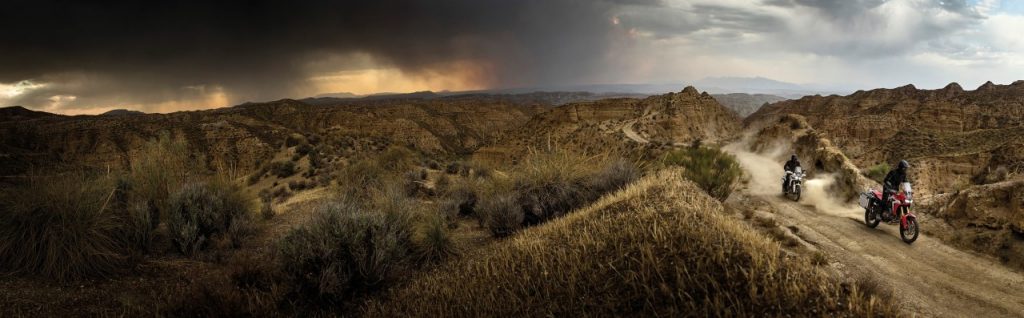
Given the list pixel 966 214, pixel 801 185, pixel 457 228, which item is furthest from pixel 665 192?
pixel 801 185

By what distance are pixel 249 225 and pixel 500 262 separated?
6752 mm

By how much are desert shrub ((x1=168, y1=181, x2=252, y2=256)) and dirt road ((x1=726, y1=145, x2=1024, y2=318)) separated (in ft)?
34.1

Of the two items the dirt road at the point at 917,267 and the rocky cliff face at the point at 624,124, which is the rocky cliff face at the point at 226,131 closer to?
the rocky cliff face at the point at 624,124

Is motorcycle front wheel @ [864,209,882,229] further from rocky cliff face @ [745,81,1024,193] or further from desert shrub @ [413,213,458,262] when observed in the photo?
rocky cliff face @ [745,81,1024,193]

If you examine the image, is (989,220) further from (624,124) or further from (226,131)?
(226,131)

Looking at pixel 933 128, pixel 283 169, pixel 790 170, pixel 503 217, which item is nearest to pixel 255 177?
pixel 283 169

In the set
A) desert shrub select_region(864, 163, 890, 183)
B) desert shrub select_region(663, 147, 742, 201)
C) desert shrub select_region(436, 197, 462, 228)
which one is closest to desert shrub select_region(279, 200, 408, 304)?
desert shrub select_region(436, 197, 462, 228)

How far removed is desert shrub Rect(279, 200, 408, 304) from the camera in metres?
5.38

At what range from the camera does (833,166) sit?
15516 mm

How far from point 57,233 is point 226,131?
4685 centimetres

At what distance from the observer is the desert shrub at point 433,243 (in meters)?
7.02

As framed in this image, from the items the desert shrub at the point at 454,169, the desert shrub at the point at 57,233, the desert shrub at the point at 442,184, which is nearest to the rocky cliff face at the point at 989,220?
the desert shrub at the point at 442,184

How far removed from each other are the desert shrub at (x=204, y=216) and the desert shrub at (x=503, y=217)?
487 centimetres

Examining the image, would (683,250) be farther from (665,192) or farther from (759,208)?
(759,208)
